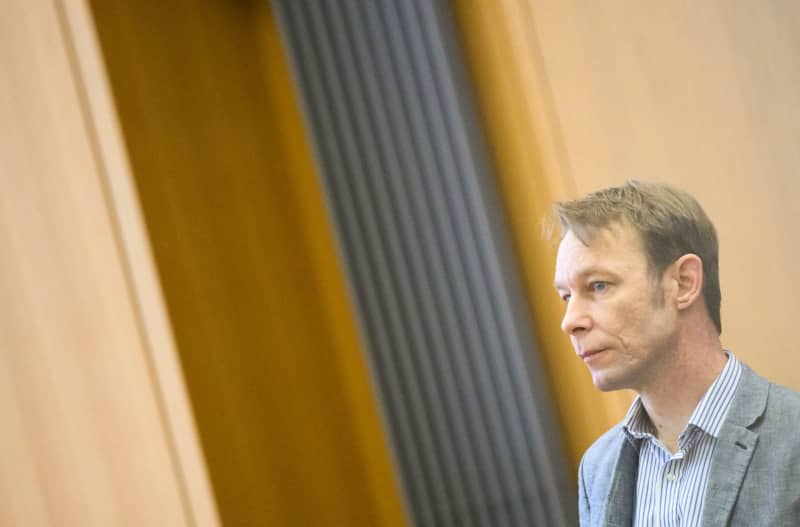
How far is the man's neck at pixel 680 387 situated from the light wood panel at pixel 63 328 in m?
1.81

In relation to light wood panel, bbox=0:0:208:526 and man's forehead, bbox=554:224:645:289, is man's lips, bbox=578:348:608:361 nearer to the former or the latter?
man's forehead, bbox=554:224:645:289

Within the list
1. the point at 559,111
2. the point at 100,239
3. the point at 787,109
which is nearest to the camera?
the point at 787,109

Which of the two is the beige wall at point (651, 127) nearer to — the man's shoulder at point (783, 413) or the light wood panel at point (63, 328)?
the man's shoulder at point (783, 413)

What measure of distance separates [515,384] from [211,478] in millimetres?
1003

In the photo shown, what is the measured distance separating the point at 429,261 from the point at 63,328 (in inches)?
50.5

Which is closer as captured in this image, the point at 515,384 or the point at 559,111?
the point at 559,111

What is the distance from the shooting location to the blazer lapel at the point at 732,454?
5.77 feet

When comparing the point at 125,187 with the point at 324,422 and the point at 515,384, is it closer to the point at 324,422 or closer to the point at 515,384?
the point at 324,422

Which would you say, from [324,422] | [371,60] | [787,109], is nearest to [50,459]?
[324,422]

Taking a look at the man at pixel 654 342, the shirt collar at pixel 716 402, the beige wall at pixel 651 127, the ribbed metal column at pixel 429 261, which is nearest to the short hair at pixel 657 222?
the man at pixel 654 342

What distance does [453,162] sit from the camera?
9.81ft

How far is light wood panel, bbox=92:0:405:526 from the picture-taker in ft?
10.9

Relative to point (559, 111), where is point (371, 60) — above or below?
above

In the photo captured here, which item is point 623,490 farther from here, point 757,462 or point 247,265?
point 247,265
